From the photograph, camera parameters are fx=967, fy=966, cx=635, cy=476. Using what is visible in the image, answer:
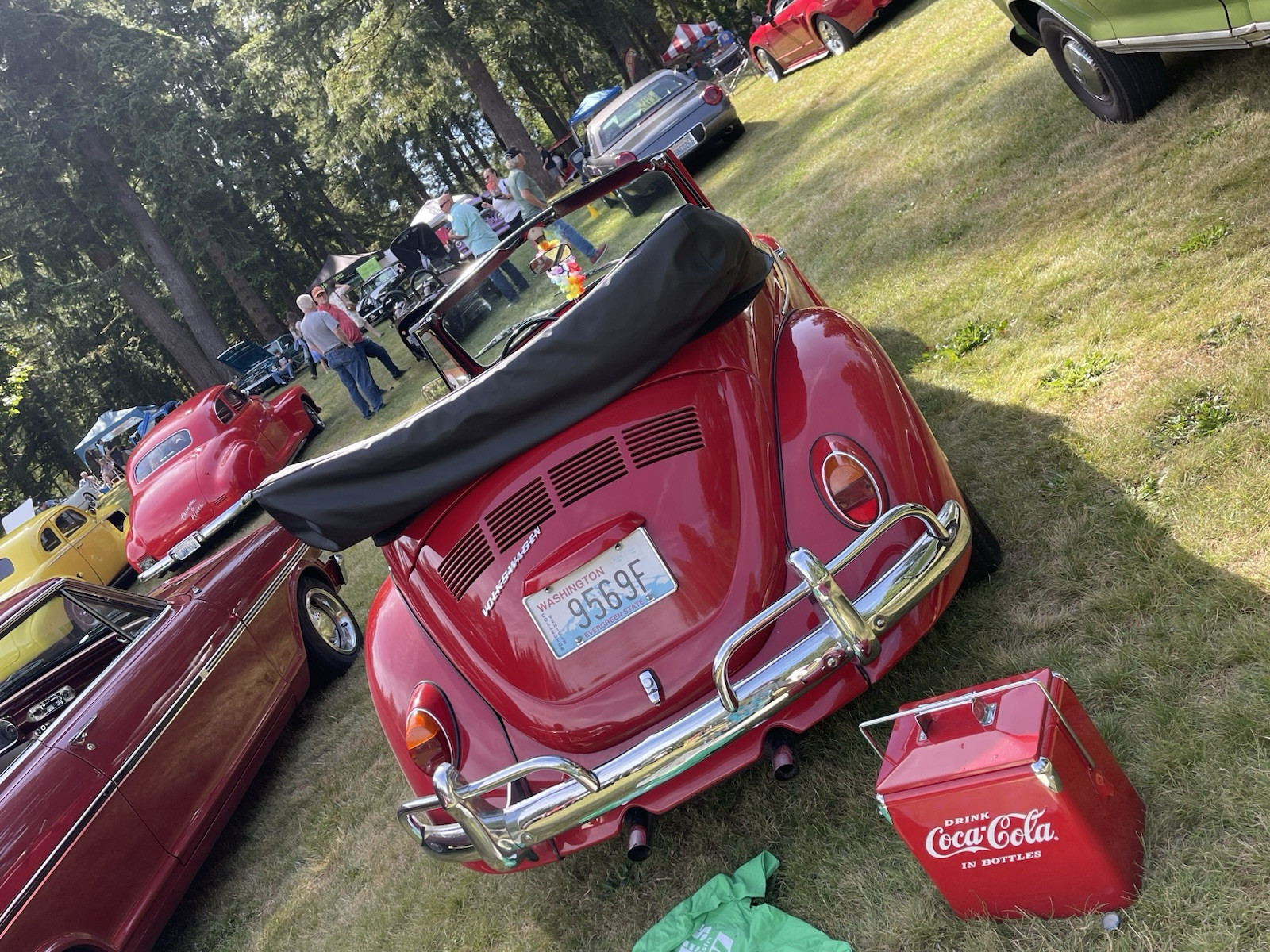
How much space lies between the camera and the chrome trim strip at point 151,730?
382 cm

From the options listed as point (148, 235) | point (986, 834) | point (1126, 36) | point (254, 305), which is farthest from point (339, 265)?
point (986, 834)

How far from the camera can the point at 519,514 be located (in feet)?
10.3

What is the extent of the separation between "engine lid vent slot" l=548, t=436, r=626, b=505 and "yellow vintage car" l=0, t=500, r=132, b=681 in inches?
450

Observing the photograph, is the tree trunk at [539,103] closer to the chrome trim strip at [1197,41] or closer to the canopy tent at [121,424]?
the canopy tent at [121,424]

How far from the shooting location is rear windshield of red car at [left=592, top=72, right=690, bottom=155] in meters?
15.6

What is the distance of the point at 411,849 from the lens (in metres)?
4.17

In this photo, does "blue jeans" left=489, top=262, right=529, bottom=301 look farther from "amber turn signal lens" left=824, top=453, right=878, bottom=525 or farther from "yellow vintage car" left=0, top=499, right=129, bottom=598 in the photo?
"yellow vintage car" left=0, top=499, right=129, bottom=598

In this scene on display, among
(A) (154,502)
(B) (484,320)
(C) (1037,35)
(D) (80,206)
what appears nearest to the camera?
(B) (484,320)

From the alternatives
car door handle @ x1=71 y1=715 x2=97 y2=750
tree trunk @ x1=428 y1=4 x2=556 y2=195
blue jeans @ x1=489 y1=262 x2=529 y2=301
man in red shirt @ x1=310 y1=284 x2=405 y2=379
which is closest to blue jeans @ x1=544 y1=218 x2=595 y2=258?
blue jeans @ x1=489 y1=262 x2=529 y2=301

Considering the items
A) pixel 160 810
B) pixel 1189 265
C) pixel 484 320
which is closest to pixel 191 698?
pixel 160 810

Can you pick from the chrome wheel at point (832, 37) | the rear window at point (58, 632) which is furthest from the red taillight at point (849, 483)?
the chrome wheel at point (832, 37)

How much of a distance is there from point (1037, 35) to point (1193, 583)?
499cm

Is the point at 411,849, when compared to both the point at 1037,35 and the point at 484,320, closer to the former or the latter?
the point at 484,320

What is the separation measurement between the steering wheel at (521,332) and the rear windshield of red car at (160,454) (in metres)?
9.41
